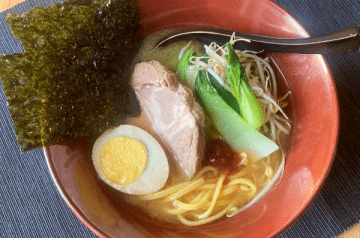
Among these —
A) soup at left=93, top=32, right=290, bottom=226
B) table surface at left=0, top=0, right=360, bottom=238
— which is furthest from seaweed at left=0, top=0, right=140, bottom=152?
table surface at left=0, top=0, right=360, bottom=238

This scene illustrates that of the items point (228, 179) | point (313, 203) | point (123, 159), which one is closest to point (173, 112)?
point (123, 159)

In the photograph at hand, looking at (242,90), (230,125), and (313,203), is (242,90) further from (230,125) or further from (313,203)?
(313,203)

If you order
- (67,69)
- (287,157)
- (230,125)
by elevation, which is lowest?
(287,157)

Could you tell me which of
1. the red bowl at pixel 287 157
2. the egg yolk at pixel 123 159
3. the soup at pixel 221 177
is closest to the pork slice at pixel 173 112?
the soup at pixel 221 177

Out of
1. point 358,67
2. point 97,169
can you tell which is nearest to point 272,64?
point 358,67

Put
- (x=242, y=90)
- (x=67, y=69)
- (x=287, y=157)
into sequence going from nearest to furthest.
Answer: (x=67, y=69) < (x=242, y=90) < (x=287, y=157)

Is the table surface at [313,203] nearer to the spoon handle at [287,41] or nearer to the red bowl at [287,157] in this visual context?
the red bowl at [287,157]
